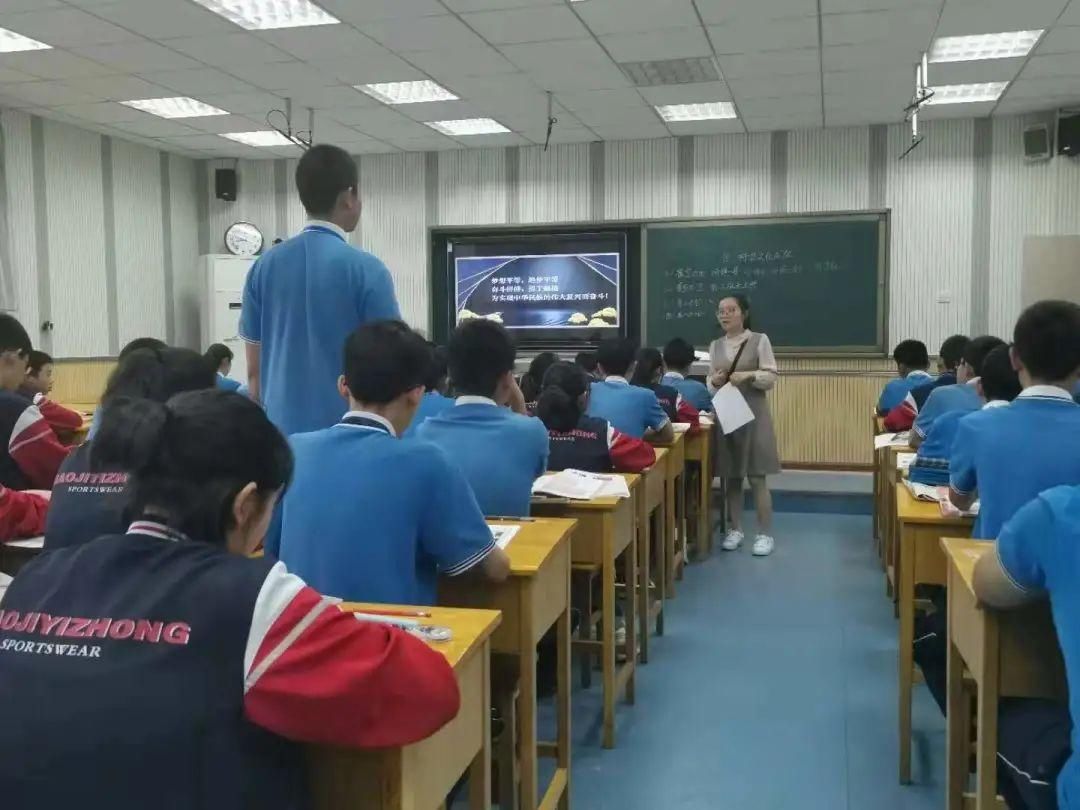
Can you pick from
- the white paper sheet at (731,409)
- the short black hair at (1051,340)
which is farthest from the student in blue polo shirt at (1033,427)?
the white paper sheet at (731,409)

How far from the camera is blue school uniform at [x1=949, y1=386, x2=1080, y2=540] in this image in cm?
221

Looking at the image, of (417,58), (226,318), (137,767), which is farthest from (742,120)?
(137,767)

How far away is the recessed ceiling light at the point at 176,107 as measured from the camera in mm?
6520

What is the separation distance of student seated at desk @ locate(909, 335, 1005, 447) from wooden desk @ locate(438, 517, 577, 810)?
177 centimetres

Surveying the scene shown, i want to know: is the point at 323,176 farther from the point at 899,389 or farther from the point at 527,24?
the point at 899,389

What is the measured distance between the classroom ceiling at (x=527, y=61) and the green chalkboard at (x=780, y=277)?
838 millimetres

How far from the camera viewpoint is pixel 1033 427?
7.32 ft

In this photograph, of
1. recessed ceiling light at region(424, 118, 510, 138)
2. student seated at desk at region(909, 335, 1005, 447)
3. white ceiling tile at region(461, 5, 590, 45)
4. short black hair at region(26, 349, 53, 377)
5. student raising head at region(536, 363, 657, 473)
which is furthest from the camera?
recessed ceiling light at region(424, 118, 510, 138)

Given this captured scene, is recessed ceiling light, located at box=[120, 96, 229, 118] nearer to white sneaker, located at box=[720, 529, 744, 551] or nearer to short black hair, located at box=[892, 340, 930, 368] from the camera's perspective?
white sneaker, located at box=[720, 529, 744, 551]

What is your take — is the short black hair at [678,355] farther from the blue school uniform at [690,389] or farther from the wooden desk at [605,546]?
the wooden desk at [605,546]

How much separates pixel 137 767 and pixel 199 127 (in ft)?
23.5

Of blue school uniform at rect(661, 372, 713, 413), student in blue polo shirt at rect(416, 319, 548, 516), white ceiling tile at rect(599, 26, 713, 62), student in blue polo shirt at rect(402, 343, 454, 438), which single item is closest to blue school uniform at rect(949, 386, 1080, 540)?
student in blue polo shirt at rect(416, 319, 548, 516)

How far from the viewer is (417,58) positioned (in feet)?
18.0

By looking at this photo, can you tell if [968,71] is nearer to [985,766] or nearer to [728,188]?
[728,188]
